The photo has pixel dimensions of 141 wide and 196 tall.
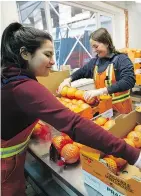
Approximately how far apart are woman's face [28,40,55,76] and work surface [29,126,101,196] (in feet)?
1.57

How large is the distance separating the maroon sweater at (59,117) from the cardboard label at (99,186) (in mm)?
124

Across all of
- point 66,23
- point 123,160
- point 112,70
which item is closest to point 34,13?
point 66,23

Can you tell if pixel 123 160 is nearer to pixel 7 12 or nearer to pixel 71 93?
pixel 71 93

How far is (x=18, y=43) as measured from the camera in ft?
2.90

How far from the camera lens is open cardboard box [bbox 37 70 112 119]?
4.54 ft

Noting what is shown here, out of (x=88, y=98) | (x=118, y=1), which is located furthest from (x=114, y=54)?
(x=118, y=1)

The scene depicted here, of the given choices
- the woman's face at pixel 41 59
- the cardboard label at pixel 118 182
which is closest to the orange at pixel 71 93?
the woman's face at pixel 41 59

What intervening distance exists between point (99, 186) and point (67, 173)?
0.69 ft

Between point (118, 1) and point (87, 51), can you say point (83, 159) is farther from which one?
point (118, 1)

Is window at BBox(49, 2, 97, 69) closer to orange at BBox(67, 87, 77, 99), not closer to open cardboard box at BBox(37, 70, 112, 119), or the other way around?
open cardboard box at BBox(37, 70, 112, 119)

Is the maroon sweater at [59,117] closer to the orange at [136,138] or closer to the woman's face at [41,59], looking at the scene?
the woman's face at [41,59]

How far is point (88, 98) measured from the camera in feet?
4.64

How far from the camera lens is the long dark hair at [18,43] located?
876 mm

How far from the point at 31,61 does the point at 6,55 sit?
0.13 metres
